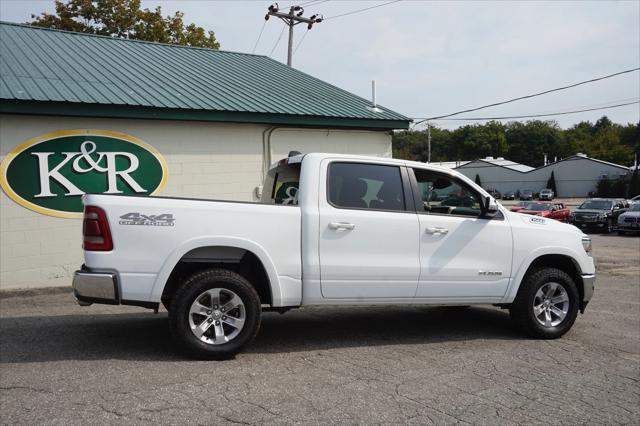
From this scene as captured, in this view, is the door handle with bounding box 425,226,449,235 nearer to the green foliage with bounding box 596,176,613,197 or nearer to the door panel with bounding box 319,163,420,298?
the door panel with bounding box 319,163,420,298

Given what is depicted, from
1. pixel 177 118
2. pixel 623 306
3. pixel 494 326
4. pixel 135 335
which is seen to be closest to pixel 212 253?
pixel 135 335

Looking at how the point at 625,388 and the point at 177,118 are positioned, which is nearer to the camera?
the point at 625,388

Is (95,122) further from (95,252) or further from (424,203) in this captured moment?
(424,203)

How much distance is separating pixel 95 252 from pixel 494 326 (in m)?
4.73

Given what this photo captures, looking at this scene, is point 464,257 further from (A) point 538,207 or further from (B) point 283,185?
(A) point 538,207

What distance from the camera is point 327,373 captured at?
4.95 m

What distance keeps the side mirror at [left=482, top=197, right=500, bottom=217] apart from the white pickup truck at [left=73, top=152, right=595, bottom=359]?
1 centimetres

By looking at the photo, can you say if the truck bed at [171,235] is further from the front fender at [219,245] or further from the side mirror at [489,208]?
the side mirror at [489,208]

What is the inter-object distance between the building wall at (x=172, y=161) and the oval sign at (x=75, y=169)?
12 cm

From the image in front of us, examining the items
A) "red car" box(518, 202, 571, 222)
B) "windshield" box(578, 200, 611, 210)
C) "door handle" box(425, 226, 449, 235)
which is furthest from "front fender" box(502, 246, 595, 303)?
"windshield" box(578, 200, 611, 210)

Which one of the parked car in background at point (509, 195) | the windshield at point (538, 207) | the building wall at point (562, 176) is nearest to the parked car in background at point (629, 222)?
the windshield at point (538, 207)

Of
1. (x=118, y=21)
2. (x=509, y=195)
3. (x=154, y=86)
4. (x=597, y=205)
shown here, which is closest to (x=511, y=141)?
(x=509, y=195)

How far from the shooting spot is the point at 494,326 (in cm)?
696

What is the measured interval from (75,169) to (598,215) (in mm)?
24473
